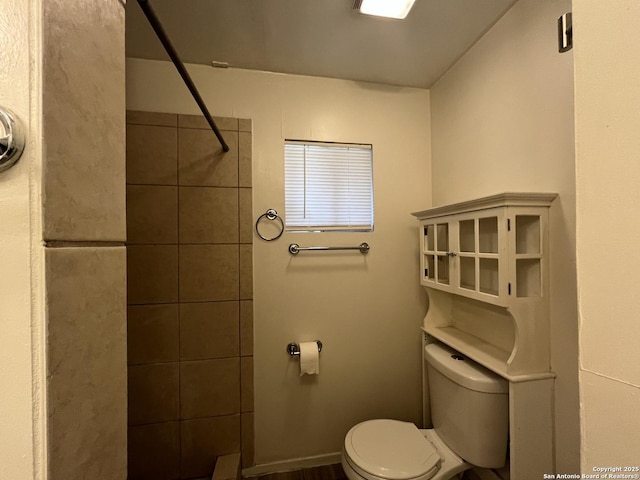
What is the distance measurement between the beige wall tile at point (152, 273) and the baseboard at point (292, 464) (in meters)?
1.02

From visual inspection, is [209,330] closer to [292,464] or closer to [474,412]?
[292,464]

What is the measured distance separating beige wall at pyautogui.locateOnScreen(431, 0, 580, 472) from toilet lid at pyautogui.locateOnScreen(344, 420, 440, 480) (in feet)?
1.57

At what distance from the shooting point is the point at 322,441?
1.51m

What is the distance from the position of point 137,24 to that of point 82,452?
1.58 m

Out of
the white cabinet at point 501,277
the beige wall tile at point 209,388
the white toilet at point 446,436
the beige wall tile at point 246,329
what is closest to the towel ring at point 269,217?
the beige wall tile at point 246,329

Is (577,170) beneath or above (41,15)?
beneath

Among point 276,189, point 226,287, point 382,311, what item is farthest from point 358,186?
point 226,287

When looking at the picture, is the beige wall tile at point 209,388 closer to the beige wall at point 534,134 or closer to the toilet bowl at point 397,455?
the toilet bowl at point 397,455

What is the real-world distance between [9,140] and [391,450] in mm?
1513

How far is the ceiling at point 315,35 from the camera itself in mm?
1092

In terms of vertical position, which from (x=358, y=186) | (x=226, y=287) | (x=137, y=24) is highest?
(x=137, y=24)

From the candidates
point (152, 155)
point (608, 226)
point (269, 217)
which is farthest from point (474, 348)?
point (152, 155)

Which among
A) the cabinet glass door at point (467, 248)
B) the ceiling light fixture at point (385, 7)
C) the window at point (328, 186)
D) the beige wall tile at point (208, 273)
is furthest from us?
the window at point (328, 186)

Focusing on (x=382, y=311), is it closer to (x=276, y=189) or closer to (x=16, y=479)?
(x=276, y=189)
